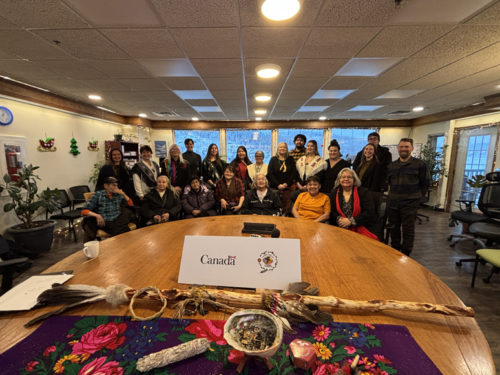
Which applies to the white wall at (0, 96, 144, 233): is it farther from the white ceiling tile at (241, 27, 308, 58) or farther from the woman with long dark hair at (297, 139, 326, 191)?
the woman with long dark hair at (297, 139, 326, 191)

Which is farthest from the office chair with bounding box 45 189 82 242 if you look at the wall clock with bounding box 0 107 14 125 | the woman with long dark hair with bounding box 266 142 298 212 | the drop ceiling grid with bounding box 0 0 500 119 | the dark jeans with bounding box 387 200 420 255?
the dark jeans with bounding box 387 200 420 255

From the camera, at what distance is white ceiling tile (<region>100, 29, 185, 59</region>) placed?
2.06 metres

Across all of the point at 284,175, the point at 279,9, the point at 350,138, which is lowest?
the point at 284,175

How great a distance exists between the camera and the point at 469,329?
2.26ft

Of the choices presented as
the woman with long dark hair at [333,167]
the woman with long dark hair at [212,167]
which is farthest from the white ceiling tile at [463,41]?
the woman with long dark hair at [212,167]

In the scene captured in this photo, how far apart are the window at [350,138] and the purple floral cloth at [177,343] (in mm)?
7899

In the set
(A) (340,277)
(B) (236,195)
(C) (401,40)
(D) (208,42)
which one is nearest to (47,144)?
(B) (236,195)

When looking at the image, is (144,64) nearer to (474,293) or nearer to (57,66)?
(57,66)

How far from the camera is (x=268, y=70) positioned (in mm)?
2977

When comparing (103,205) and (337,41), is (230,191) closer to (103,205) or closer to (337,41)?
(103,205)

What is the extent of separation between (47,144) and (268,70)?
4.45 meters

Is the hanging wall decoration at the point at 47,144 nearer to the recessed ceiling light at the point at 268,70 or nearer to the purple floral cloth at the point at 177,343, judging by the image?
the recessed ceiling light at the point at 268,70

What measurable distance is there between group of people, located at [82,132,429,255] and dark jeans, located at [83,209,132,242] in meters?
0.01

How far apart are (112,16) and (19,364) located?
236 cm
